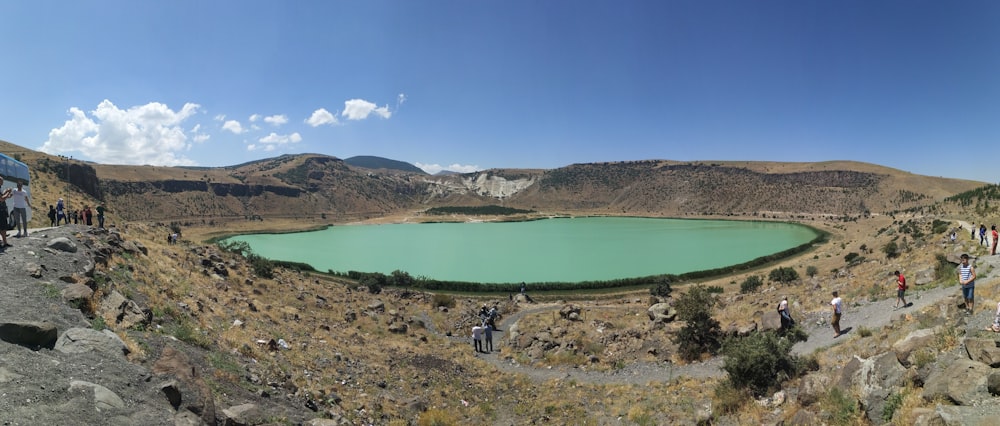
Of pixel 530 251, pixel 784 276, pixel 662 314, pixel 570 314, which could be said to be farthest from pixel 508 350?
pixel 530 251

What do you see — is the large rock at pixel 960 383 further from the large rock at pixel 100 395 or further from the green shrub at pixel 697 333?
the large rock at pixel 100 395

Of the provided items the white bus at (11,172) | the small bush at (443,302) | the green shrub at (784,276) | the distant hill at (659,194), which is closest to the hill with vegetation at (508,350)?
the small bush at (443,302)

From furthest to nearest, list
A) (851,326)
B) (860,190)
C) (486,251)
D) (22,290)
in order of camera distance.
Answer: (860,190) < (486,251) < (851,326) < (22,290)

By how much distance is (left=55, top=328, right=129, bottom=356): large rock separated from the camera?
22.3 feet

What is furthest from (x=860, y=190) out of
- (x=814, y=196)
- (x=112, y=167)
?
A: (x=112, y=167)

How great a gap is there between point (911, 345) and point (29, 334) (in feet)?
49.3

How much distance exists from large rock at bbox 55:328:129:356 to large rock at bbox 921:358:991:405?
1312 cm

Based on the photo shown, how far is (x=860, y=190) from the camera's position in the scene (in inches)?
5684

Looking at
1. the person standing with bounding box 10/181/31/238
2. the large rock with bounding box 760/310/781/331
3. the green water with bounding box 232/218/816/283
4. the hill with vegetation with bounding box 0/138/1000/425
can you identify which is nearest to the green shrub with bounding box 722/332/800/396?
the hill with vegetation with bounding box 0/138/1000/425

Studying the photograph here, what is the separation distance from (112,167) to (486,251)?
13219cm

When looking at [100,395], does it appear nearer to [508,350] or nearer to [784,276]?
[508,350]

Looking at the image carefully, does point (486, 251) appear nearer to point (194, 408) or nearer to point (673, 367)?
point (673, 367)

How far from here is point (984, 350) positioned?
6934 millimetres

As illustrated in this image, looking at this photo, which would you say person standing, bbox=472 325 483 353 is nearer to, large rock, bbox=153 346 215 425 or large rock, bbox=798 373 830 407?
large rock, bbox=798 373 830 407
